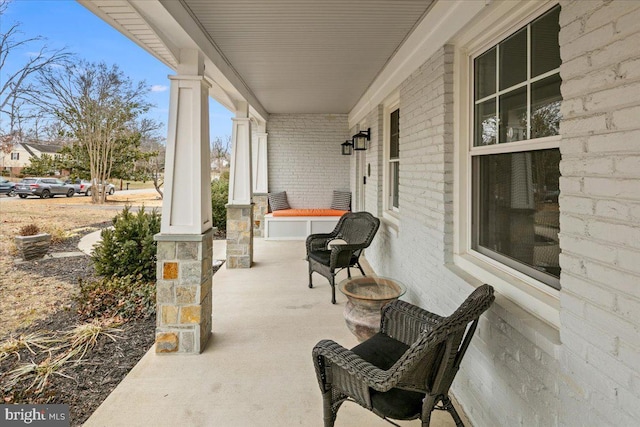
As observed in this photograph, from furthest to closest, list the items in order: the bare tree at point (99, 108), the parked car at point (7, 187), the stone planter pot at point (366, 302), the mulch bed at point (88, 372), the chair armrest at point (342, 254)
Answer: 1. the bare tree at point (99, 108)
2. the parked car at point (7, 187)
3. the chair armrest at point (342, 254)
4. the stone planter pot at point (366, 302)
5. the mulch bed at point (88, 372)

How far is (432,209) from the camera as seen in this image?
2.53 meters

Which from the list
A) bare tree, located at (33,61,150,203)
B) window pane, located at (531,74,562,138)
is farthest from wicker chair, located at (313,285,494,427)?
bare tree, located at (33,61,150,203)

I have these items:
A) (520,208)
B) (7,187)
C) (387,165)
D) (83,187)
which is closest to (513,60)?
(520,208)

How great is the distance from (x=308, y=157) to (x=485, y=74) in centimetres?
571

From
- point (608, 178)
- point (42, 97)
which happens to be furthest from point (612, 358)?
point (42, 97)

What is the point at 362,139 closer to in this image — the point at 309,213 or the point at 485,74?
the point at 309,213

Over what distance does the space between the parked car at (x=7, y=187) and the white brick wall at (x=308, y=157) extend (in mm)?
4324

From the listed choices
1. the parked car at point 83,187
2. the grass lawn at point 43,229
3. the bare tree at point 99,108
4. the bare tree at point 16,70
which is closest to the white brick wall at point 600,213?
the grass lawn at point 43,229

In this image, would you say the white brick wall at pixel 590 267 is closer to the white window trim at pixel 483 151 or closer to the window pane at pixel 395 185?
the white window trim at pixel 483 151

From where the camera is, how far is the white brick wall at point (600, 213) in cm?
95

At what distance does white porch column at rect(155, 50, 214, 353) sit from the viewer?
103 inches

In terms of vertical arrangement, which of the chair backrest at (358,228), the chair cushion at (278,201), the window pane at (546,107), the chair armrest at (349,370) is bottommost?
the chair armrest at (349,370)

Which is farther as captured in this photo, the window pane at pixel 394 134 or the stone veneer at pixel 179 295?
the window pane at pixel 394 134

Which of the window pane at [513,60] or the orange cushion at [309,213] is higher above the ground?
the window pane at [513,60]
